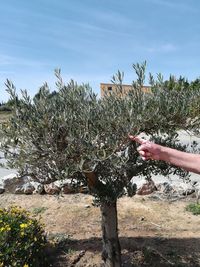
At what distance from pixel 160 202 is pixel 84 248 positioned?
2.54 m

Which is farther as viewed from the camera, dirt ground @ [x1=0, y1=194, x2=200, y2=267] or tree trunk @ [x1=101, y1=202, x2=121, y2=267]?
dirt ground @ [x1=0, y1=194, x2=200, y2=267]

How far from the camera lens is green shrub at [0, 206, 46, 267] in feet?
15.0

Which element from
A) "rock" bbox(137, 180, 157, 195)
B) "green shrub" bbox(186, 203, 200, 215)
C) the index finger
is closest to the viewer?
the index finger

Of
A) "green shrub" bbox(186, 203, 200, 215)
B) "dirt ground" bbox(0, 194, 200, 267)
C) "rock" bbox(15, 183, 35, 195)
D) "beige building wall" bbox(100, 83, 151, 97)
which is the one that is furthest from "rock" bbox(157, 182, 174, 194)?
"beige building wall" bbox(100, 83, 151, 97)

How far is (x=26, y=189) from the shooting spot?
27.5 feet

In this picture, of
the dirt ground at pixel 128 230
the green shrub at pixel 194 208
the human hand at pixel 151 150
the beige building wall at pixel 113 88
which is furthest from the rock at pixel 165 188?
the human hand at pixel 151 150

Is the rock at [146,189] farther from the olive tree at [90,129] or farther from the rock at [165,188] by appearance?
A: the olive tree at [90,129]

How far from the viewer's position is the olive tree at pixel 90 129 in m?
3.67

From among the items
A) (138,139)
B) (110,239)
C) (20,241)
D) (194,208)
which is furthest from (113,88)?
(194,208)

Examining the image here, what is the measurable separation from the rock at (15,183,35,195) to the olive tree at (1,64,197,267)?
4126 millimetres

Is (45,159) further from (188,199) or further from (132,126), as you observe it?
(188,199)

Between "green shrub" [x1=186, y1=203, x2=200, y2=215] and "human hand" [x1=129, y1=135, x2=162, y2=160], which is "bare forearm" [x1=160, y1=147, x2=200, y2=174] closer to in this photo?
"human hand" [x1=129, y1=135, x2=162, y2=160]

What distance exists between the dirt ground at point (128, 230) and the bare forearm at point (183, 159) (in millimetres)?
2920

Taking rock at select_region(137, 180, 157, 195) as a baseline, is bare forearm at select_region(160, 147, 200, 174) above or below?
above
